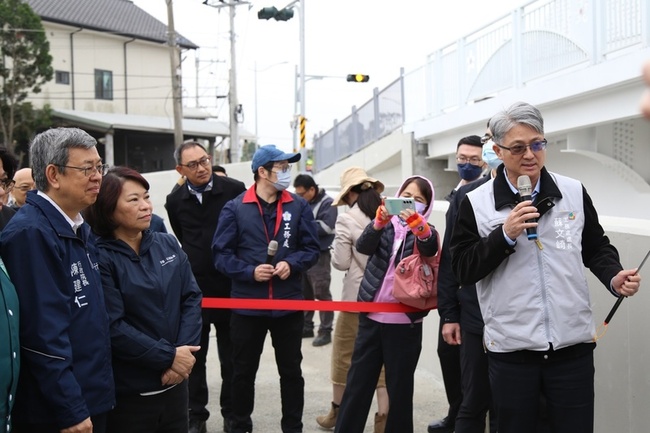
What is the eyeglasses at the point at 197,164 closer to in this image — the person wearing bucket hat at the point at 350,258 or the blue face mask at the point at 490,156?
the person wearing bucket hat at the point at 350,258

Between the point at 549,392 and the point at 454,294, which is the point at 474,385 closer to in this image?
the point at 454,294

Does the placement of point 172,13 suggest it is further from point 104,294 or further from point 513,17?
point 104,294

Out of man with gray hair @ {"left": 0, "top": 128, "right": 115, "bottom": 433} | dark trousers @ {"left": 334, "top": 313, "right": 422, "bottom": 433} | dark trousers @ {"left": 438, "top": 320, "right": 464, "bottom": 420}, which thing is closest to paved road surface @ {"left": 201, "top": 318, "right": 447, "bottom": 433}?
dark trousers @ {"left": 438, "top": 320, "right": 464, "bottom": 420}

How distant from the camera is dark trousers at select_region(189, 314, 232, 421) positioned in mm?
5906

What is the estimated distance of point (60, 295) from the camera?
311 cm

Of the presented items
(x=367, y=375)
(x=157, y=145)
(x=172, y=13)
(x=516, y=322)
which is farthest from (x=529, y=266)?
(x=157, y=145)

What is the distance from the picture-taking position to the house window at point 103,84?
137 feet

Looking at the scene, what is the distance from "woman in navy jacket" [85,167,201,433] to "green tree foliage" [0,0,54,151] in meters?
32.4

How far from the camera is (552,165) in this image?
10844 mm

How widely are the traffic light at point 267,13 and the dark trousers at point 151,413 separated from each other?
60.8 ft

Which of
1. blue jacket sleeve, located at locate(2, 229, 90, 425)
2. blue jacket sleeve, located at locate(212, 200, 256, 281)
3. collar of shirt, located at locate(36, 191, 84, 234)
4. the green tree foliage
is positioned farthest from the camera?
the green tree foliage

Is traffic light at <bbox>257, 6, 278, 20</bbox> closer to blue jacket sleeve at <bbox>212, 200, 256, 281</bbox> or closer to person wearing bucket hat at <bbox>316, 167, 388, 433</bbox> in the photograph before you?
person wearing bucket hat at <bbox>316, 167, 388, 433</bbox>

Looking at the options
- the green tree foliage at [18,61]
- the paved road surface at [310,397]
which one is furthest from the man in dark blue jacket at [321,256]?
the green tree foliage at [18,61]

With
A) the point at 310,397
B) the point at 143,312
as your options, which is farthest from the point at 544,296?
the point at 310,397
